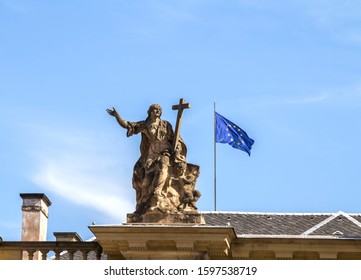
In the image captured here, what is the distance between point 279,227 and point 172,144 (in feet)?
19.7

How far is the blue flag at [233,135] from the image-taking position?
7388 centimetres

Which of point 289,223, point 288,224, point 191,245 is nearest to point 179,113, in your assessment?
point 191,245

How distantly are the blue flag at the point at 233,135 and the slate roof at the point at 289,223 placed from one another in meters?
3.29

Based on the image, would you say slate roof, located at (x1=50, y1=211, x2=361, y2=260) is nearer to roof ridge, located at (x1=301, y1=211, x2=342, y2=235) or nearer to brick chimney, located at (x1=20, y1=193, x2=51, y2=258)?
roof ridge, located at (x1=301, y1=211, x2=342, y2=235)

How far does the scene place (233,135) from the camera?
243 feet

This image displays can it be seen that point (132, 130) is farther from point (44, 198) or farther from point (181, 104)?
point (44, 198)

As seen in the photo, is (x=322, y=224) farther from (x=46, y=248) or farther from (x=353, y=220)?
(x=46, y=248)

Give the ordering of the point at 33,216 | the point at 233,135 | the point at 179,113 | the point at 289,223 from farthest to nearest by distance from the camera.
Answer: the point at 233,135, the point at 33,216, the point at 289,223, the point at 179,113

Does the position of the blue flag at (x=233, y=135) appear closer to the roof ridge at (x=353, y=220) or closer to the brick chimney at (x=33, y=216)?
the roof ridge at (x=353, y=220)

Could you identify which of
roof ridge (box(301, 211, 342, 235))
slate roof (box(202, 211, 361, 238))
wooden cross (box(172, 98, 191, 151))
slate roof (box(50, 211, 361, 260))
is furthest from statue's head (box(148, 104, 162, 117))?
roof ridge (box(301, 211, 342, 235))

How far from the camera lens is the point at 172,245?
62.5 metres

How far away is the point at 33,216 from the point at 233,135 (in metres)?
8.80

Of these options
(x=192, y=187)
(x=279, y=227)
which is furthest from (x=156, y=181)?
(x=279, y=227)

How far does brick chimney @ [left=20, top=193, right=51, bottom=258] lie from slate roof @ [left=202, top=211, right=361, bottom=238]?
5765mm
